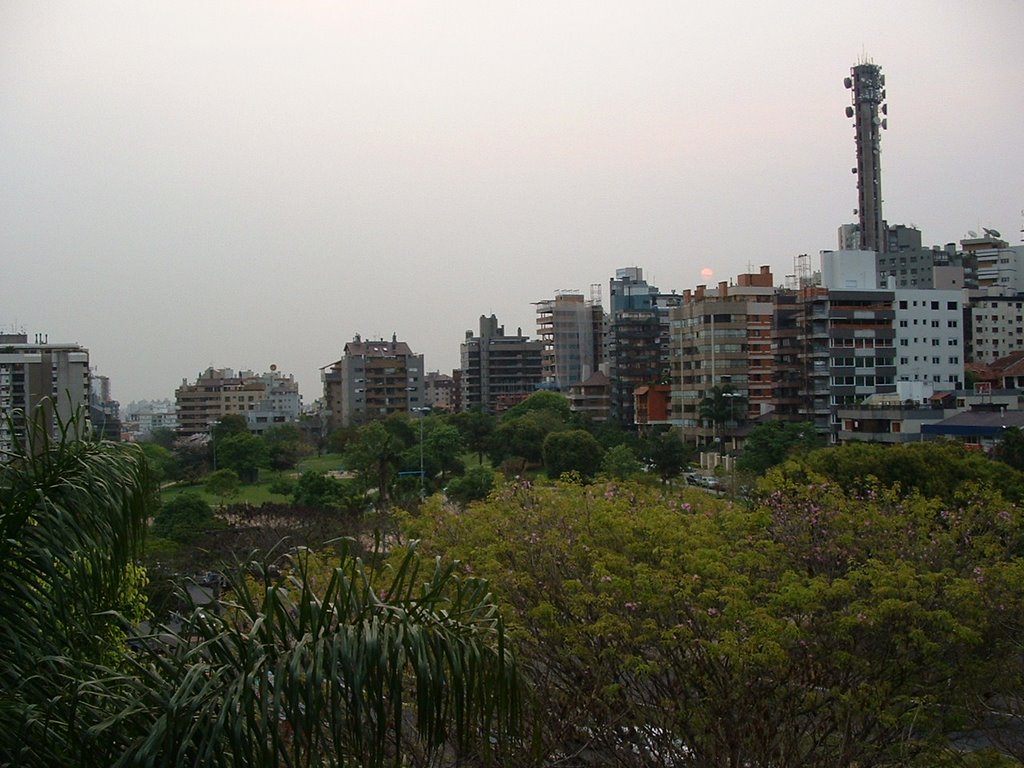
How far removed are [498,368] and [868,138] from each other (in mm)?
24490

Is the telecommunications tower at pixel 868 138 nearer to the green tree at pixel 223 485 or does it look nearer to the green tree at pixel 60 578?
the green tree at pixel 223 485

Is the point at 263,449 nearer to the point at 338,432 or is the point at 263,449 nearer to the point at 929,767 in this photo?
Answer: the point at 338,432

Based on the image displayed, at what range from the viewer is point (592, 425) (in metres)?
45.2

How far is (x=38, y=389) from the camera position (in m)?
10.5

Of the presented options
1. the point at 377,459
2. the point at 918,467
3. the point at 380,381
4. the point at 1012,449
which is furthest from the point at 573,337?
the point at 918,467

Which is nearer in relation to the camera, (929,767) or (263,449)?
(929,767)

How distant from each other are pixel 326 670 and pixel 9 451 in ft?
5.48

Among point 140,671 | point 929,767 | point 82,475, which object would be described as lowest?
point 929,767

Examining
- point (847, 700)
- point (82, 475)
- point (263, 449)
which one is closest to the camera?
point (82, 475)

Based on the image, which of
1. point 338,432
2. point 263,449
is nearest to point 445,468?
point 263,449

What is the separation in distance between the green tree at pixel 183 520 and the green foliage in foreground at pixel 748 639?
14.8m

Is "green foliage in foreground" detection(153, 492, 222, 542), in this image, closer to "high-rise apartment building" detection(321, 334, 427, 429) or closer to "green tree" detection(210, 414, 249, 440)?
"green tree" detection(210, 414, 249, 440)

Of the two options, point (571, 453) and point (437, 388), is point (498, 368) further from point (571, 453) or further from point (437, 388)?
point (571, 453)

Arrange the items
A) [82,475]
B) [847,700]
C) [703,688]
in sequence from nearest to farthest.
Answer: [82,475], [847,700], [703,688]
